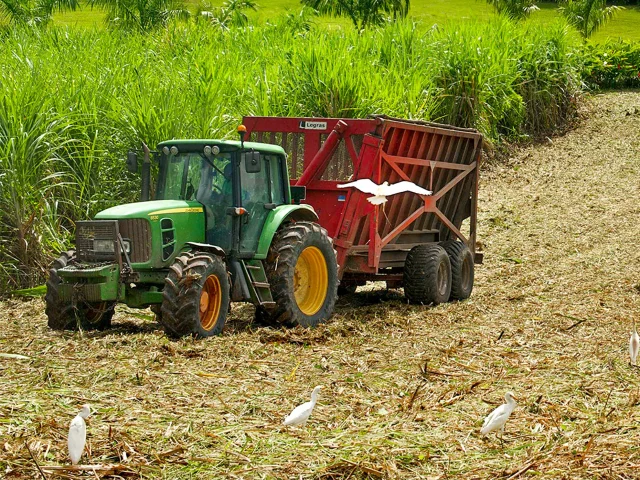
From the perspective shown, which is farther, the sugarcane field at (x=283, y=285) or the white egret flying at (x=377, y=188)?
the white egret flying at (x=377, y=188)

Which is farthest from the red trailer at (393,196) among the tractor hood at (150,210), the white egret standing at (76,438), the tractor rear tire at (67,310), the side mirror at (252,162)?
the white egret standing at (76,438)

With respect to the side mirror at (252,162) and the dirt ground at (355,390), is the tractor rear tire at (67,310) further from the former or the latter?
the side mirror at (252,162)

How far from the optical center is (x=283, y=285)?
8570 mm

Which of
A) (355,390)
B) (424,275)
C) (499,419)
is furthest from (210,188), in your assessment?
(499,419)

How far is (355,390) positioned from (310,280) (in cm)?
289

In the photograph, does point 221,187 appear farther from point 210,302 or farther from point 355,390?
point 355,390

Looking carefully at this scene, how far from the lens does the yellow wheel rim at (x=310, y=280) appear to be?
30.0 ft

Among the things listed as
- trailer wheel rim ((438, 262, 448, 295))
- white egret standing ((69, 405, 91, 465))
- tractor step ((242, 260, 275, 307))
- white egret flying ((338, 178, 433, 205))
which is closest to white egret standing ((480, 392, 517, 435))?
white egret standing ((69, 405, 91, 465))

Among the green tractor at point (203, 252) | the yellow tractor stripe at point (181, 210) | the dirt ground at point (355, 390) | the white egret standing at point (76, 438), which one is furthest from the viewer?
the yellow tractor stripe at point (181, 210)

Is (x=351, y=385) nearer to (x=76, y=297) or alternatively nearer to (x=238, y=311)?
(x=76, y=297)

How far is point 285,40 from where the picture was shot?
20.0 metres

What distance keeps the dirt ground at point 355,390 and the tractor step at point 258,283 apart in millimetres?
283

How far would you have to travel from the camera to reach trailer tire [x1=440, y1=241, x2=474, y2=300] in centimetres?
1120

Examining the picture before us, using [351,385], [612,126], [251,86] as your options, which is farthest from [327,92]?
[612,126]
